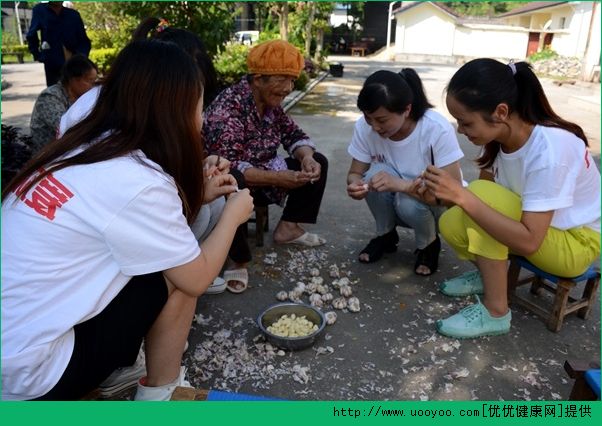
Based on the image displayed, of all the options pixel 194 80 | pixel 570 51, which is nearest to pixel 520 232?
pixel 194 80

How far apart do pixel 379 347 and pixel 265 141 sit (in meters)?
1.44

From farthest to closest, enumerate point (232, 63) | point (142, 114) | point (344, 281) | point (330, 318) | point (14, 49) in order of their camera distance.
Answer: point (14, 49) → point (232, 63) → point (344, 281) → point (330, 318) → point (142, 114)

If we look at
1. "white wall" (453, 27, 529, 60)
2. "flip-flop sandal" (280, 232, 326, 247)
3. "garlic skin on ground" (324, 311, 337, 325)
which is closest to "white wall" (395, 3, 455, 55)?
"white wall" (453, 27, 529, 60)

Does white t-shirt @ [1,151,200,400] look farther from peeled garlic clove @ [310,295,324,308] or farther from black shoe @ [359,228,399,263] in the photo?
black shoe @ [359,228,399,263]

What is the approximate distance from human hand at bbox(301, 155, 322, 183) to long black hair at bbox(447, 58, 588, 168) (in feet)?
3.58

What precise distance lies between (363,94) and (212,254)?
1395mm

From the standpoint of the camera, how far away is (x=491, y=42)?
32125 mm

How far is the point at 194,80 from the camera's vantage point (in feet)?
4.96

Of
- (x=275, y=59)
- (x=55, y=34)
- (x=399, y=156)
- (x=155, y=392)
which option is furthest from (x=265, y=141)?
(x=55, y=34)

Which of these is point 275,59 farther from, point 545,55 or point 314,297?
point 545,55

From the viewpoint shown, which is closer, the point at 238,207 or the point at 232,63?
the point at 238,207

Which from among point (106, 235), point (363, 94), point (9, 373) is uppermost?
point (363, 94)

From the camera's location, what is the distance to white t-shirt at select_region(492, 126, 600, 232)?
205 cm

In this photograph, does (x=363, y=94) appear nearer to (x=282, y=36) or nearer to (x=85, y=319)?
(x=85, y=319)
